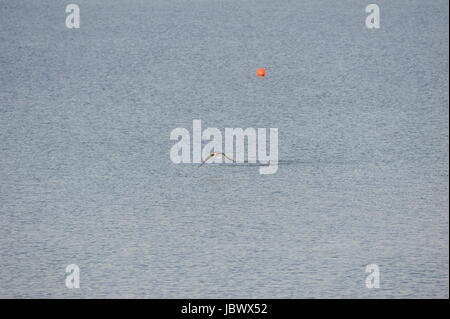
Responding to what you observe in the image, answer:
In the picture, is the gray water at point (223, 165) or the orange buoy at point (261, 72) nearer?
the gray water at point (223, 165)

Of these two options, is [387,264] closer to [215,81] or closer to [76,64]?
[215,81]

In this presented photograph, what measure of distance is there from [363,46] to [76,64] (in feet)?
7.15

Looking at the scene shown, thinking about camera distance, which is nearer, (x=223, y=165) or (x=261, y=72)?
(x=223, y=165)

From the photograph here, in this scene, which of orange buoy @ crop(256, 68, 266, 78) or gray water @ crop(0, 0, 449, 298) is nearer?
gray water @ crop(0, 0, 449, 298)

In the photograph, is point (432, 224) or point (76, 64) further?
point (76, 64)

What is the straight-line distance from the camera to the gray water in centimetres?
323

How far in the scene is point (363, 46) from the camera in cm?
664

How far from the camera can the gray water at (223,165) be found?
3234 mm

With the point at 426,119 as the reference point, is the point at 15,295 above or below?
below

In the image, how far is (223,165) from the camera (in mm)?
4469

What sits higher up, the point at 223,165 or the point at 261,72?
the point at 261,72
